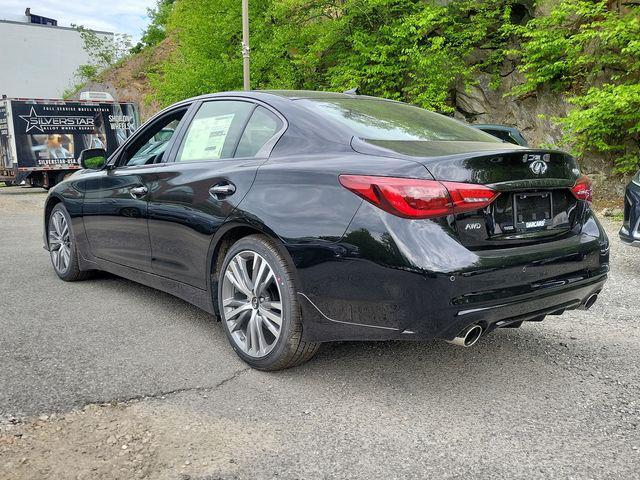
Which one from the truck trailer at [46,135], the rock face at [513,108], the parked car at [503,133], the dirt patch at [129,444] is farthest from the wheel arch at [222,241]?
the truck trailer at [46,135]

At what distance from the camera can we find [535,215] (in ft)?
9.93

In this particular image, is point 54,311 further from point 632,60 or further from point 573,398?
point 632,60

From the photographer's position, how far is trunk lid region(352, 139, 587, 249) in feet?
9.14

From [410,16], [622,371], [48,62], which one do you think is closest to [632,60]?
[410,16]

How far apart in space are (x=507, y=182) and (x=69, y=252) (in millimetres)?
4191

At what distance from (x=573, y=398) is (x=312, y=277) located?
4.80 feet

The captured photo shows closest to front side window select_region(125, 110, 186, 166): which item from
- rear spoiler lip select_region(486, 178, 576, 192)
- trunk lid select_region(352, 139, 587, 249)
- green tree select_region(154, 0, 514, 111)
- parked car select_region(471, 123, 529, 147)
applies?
trunk lid select_region(352, 139, 587, 249)

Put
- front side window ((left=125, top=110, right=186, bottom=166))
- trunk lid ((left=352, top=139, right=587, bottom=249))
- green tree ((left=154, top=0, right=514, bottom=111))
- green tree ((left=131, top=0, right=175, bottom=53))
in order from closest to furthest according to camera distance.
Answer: trunk lid ((left=352, top=139, right=587, bottom=249)) → front side window ((left=125, top=110, right=186, bottom=166)) → green tree ((left=154, top=0, right=514, bottom=111)) → green tree ((left=131, top=0, right=175, bottom=53))

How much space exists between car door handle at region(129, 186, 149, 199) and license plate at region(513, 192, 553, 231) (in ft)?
8.42

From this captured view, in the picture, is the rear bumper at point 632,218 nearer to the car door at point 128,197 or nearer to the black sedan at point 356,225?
the black sedan at point 356,225

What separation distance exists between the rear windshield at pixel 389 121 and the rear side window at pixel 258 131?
9.1 inches

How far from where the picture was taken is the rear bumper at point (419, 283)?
2674 mm

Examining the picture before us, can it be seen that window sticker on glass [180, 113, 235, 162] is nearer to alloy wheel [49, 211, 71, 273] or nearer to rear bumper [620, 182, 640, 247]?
alloy wheel [49, 211, 71, 273]

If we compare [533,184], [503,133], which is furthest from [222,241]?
[503,133]
